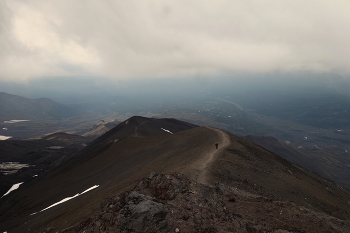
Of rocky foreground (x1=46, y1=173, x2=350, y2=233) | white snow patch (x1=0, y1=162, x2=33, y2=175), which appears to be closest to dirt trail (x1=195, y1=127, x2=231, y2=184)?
rocky foreground (x1=46, y1=173, x2=350, y2=233)

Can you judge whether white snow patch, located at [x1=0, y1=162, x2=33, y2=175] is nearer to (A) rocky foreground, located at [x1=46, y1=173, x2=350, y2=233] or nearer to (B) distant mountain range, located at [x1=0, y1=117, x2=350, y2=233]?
(B) distant mountain range, located at [x1=0, y1=117, x2=350, y2=233]

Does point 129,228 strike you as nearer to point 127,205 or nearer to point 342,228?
point 127,205

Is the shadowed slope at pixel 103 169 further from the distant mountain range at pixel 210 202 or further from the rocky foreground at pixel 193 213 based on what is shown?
the rocky foreground at pixel 193 213

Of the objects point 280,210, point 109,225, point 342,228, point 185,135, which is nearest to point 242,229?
point 280,210

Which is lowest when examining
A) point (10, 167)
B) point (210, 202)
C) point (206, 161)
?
point (10, 167)

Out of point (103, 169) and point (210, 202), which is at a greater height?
point (210, 202)

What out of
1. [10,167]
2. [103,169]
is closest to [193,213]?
[103,169]

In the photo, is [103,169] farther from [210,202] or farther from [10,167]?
[10,167]

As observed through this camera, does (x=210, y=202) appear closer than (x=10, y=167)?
Yes
